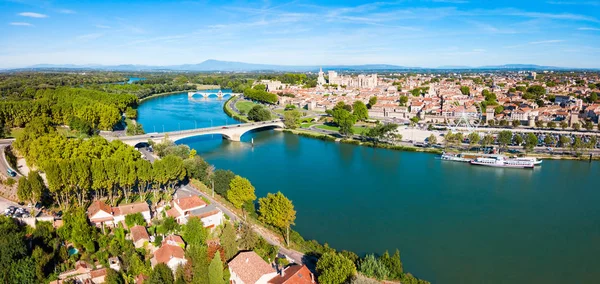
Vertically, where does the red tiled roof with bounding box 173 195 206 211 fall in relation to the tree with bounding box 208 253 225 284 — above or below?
above

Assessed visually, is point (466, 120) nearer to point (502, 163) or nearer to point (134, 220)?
point (502, 163)

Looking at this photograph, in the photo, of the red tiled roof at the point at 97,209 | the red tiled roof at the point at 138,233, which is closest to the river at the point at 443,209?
the red tiled roof at the point at 138,233

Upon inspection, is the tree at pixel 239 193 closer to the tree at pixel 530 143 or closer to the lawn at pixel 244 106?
the tree at pixel 530 143

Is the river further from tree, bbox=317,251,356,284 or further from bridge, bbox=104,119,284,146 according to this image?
tree, bbox=317,251,356,284

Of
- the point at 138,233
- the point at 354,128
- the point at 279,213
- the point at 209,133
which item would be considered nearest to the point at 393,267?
the point at 279,213

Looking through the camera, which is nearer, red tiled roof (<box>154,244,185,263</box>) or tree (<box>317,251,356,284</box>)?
tree (<box>317,251,356,284</box>)

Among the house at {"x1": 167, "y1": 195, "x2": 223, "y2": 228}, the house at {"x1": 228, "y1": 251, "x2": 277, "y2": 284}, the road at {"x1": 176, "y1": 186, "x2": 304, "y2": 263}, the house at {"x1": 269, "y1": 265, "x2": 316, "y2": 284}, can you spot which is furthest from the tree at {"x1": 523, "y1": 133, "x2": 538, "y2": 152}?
the house at {"x1": 228, "y1": 251, "x2": 277, "y2": 284}
